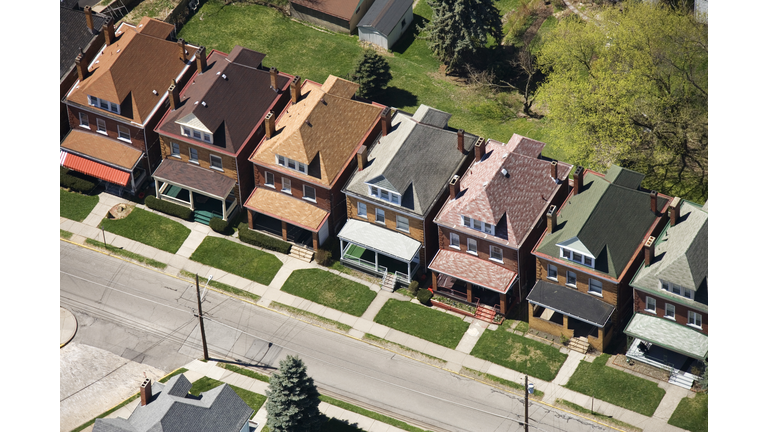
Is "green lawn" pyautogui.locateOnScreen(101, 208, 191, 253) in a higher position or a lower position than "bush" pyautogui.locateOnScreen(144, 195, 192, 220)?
lower

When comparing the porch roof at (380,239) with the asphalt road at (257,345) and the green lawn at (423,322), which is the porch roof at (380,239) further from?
the asphalt road at (257,345)

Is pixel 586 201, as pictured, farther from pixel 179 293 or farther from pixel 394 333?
pixel 179 293

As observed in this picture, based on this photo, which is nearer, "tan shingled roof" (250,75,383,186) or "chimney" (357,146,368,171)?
"chimney" (357,146,368,171)

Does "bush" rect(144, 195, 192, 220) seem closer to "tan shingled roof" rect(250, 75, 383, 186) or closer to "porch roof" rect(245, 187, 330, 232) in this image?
"porch roof" rect(245, 187, 330, 232)

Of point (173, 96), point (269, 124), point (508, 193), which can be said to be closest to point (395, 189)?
point (508, 193)

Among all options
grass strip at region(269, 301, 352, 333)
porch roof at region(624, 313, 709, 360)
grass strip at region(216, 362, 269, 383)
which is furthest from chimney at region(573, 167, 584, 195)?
grass strip at region(216, 362, 269, 383)

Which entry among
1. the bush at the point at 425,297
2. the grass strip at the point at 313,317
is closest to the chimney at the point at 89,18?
the grass strip at the point at 313,317

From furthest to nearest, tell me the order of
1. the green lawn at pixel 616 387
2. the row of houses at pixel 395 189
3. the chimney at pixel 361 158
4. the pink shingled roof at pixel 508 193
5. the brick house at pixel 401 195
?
the chimney at pixel 361 158, the brick house at pixel 401 195, the pink shingled roof at pixel 508 193, the row of houses at pixel 395 189, the green lawn at pixel 616 387
